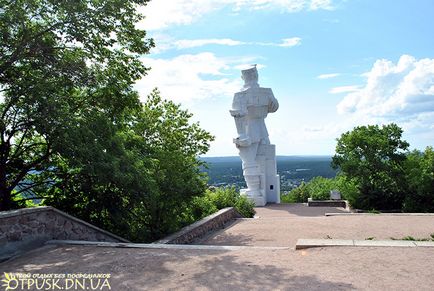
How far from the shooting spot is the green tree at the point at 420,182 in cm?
1424

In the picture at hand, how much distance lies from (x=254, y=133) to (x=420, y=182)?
7.46 m

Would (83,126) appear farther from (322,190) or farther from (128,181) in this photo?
(322,190)

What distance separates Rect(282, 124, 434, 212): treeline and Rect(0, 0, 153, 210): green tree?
10.1 meters

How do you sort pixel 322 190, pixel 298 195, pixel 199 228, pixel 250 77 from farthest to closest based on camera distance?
pixel 298 195, pixel 322 190, pixel 250 77, pixel 199 228

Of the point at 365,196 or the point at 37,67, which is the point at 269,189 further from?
the point at 37,67

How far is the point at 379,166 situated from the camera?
16.0m

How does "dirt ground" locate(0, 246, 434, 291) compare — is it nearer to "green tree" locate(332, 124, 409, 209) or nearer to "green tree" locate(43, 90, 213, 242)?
"green tree" locate(43, 90, 213, 242)

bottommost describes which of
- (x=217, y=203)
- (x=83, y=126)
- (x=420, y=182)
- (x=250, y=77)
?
(x=217, y=203)

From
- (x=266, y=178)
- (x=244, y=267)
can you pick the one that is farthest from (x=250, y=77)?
(x=244, y=267)

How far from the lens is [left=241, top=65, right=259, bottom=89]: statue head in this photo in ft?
63.1

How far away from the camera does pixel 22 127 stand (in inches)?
304

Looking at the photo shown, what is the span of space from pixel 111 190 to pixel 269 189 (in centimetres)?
1244

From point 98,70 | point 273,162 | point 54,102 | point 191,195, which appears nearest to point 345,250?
point 191,195

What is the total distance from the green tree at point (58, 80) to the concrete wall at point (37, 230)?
1037mm
